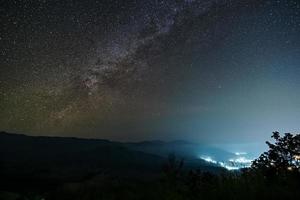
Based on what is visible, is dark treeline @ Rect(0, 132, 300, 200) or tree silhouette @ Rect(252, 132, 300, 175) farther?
tree silhouette @ Rect(252, 132, 300, 175)

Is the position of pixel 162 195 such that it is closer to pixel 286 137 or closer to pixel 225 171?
pixel 225 171

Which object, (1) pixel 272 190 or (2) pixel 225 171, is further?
(2) pixel 225 171

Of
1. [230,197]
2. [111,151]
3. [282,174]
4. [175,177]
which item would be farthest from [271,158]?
[111,151]

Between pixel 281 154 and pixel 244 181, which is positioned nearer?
pixel 244 181

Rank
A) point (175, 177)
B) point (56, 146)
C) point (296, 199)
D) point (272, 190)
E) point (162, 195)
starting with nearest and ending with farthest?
1. point (296, 199)
2. point (272, 190)
3. point (162, 195)
4. point (175, 177)
5. point (56, 146)

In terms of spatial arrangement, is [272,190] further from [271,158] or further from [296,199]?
[271,158]

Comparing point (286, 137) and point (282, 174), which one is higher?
point (286, 137)

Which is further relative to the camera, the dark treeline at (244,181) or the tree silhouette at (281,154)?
the tree silhouette at (281,154)

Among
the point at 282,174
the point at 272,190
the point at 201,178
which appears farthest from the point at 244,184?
the point at 201,178

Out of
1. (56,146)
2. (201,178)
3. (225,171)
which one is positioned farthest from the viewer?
(56,146)
